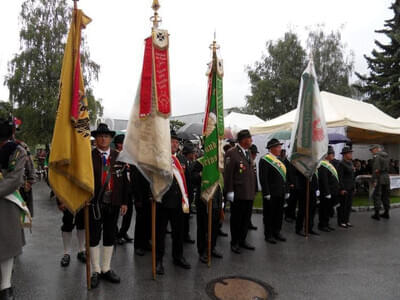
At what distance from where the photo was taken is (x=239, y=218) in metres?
5.36

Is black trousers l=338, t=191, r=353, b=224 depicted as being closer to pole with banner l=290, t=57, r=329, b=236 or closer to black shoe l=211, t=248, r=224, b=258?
pole with banner l=290, t=57, r=329, b=236

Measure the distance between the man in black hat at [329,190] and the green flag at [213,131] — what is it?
10.6 feet

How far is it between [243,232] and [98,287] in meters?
2.66

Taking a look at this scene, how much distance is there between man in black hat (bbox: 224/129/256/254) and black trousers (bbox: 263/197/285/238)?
2.31ft

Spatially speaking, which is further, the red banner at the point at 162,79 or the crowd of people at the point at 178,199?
the red banner at the point at 162,79

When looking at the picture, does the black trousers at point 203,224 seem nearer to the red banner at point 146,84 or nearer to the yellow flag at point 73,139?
the red banner at point 146,84

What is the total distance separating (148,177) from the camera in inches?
159

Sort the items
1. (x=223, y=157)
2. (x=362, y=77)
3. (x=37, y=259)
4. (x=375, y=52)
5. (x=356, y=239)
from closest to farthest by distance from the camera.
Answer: (x=37, y=259) → (x=223, y=157) → (x=356, y=239) → (x=375, y=52) → (x=362, y=77)

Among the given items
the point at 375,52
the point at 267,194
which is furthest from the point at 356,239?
the point at 375,52

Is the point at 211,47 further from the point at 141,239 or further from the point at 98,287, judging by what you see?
the point at 98,287

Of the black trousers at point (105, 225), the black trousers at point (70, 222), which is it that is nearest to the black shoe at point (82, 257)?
the black trousers at point (70, 222)

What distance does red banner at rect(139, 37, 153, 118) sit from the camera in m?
4.01

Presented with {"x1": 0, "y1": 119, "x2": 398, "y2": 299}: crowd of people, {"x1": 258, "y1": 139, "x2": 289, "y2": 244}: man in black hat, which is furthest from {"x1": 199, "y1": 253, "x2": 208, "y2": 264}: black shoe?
{"x1": 258, "y1": 139, "x2": 289, "y2": 244}: man in black hat

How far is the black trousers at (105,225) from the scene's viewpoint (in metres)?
3.85
